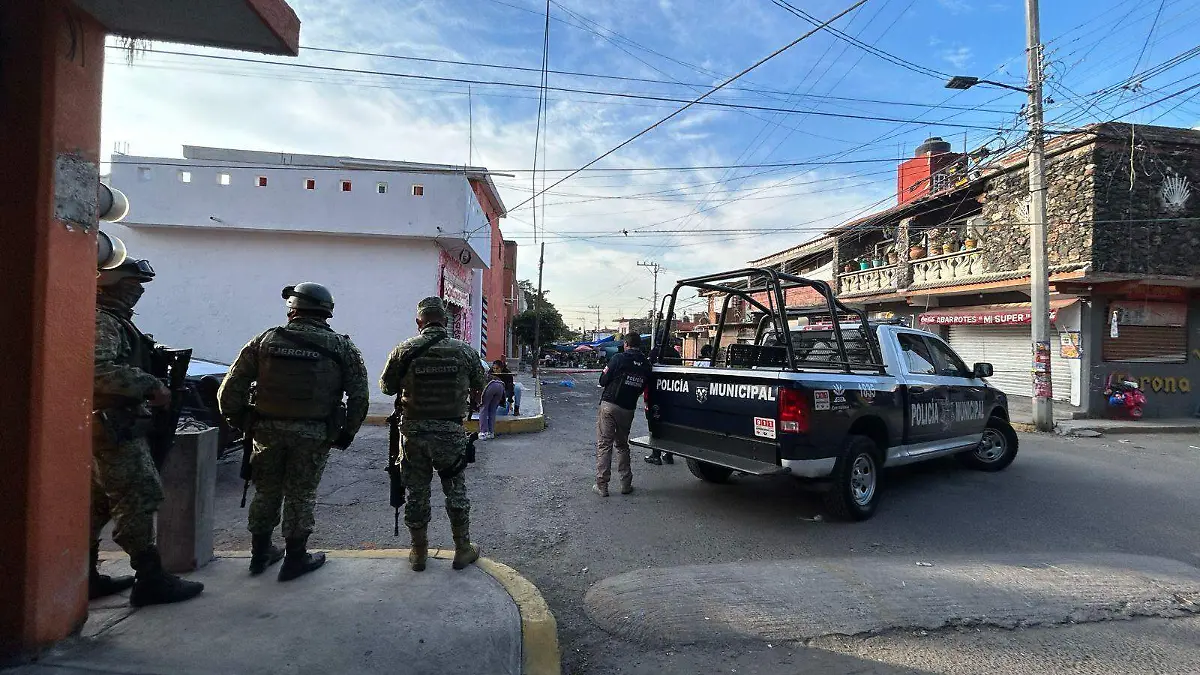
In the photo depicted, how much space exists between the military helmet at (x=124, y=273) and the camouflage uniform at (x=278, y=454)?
25.1 inches

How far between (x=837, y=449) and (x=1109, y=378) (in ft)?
41.8

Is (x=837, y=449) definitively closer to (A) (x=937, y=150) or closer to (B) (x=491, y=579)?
(B) (x=491, y=579)

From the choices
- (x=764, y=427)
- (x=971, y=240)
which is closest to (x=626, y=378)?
(x=764, y=427)

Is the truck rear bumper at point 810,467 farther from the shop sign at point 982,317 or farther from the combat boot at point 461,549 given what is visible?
the shop sign at point 982,317

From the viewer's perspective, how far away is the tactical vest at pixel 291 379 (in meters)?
3.32

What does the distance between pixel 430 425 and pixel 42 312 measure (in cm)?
185

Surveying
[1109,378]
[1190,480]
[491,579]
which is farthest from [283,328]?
[1109,378]

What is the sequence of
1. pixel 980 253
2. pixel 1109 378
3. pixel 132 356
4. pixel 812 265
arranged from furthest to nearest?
pixel 812 265 < pixel 980 253 < pixel 1109 378 < pixel 132 356

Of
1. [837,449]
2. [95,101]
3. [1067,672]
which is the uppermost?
[95,101]

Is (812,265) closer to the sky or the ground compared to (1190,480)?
closer to the sky

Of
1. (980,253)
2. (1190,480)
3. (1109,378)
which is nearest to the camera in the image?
(1190,480)

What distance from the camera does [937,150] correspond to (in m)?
21.1

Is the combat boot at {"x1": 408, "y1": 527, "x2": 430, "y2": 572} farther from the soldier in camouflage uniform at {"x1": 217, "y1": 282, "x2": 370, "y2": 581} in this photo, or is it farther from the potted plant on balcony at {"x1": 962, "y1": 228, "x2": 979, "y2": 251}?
the potted plant on balcony at {"x1": 962, "y1": 228, "x2": 979, "y2": 251}

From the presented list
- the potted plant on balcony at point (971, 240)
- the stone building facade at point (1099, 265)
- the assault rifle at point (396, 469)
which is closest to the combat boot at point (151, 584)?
the assault rifle at point (396, 469)
